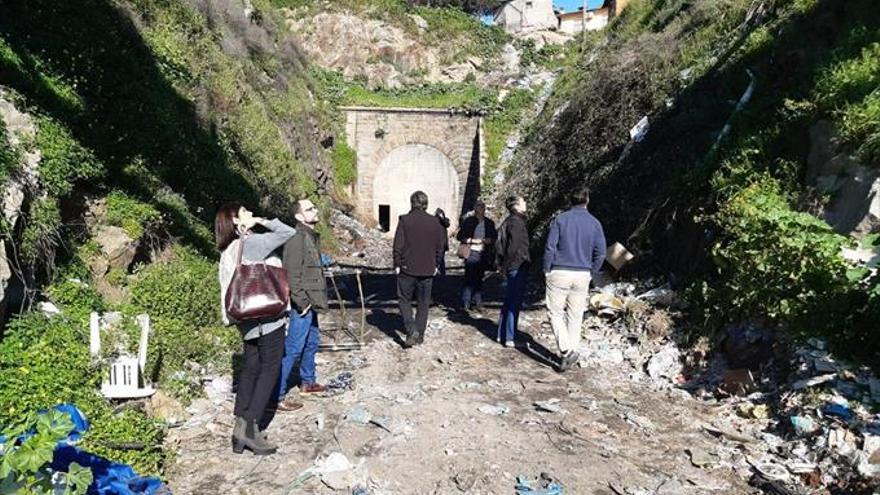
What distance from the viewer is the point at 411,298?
6.84m

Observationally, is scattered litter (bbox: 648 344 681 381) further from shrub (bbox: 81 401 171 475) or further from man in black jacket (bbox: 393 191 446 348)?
shrub (bbox: 81 401 171 475)

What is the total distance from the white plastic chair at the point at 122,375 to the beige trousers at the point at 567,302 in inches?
142

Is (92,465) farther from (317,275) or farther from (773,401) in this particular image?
(773,401)

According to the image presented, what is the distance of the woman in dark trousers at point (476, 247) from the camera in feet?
28.6

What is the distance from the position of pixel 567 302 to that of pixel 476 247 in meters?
2.80

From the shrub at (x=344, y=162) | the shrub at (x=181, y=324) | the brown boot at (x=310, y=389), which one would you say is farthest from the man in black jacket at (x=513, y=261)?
the shrub at (x=344, y=162)

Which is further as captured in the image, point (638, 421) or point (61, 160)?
point (61, 160)

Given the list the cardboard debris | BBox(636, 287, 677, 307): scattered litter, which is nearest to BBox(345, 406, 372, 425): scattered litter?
BBox(636, 287, 677, 307): scattered litter

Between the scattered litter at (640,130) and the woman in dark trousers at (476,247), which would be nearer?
the woman in dark trousers at (476,247)

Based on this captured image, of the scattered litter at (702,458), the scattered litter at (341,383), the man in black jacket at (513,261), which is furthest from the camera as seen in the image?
the man in black jacket at (513,261)

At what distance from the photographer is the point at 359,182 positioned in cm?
2345

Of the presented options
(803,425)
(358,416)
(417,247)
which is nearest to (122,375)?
(358,416)

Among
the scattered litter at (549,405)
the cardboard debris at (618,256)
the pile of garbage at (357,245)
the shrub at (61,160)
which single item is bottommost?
the pile of garbage at (357,245)

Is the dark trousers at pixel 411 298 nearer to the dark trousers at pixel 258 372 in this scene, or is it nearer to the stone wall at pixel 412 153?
the dark trousers at pixel 258 372
